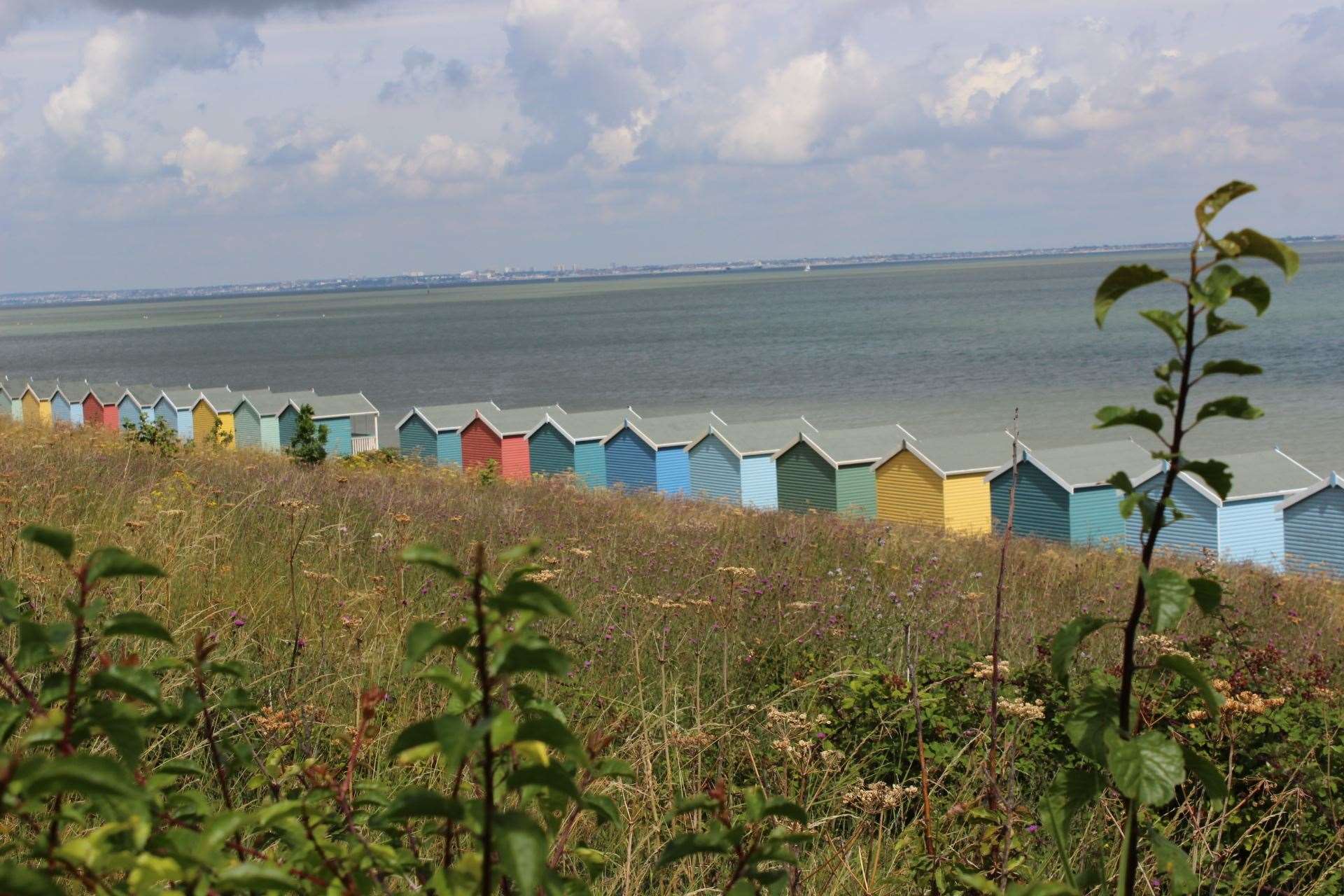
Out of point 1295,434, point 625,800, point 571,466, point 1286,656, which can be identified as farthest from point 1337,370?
point 625,800

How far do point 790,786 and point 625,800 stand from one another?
0.85 meters

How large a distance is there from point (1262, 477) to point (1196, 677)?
17562 mm

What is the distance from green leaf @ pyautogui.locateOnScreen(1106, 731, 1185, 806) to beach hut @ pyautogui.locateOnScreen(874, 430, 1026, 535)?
1680 cm

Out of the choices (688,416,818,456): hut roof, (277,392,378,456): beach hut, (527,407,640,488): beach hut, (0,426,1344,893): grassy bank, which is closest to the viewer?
(0,426,1344,893): grassy bank

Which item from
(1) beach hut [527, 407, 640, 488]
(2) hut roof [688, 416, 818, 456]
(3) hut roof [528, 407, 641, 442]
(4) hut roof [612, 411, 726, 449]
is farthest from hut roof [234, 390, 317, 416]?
(2) hut roof [688, 416, 818, 456]

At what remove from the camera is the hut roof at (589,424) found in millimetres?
23750

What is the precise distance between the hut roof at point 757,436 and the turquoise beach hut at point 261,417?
11019 mm

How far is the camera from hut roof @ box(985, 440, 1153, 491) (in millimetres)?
17172

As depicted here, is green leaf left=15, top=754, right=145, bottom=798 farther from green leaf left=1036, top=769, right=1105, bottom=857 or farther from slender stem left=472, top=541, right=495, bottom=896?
green leaf left=1036, top=769, right=1105, bottom=857

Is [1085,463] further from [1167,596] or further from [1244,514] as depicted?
[1167,596]

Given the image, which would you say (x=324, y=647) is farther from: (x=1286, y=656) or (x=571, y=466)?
(x=571, y=466)

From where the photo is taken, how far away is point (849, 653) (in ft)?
18.0

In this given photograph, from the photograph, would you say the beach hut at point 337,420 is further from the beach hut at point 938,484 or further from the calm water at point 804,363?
the calm water at point 804,363

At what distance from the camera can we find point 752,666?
5.19 meters
